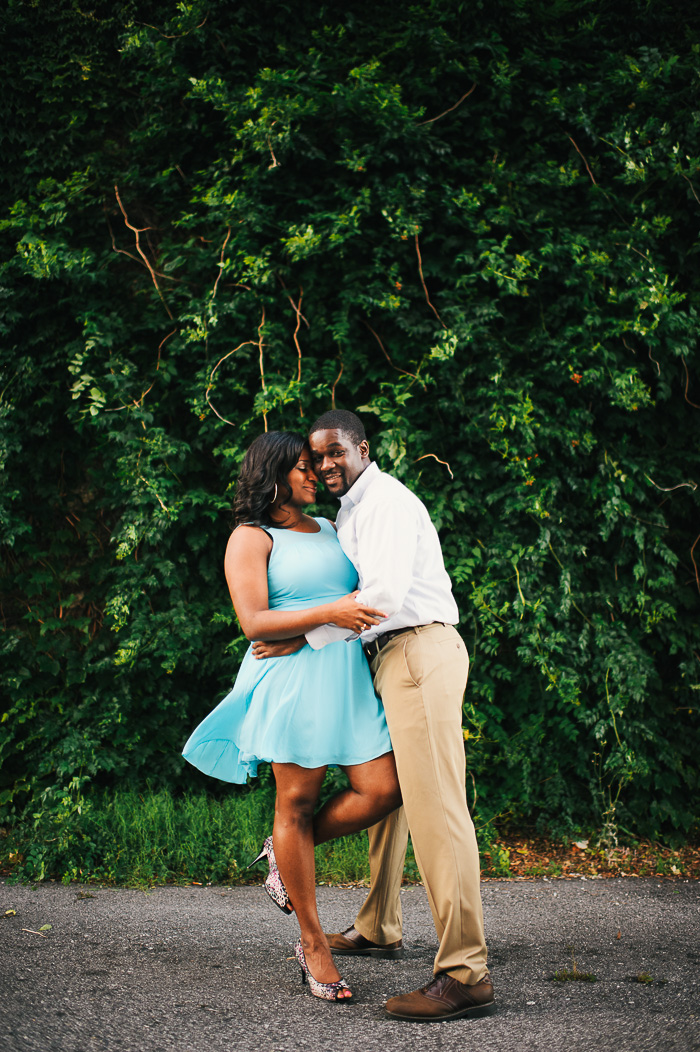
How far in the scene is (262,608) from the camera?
2.76 meters

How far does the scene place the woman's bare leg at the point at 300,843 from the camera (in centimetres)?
269

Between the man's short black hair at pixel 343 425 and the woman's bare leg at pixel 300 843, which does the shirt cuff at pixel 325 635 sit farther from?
the man's short black hair at pixel 343 425

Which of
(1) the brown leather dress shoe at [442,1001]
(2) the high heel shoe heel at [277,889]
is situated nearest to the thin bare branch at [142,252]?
(2) the high heel shoe heel at [277,889]

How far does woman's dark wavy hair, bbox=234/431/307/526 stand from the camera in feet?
9.66

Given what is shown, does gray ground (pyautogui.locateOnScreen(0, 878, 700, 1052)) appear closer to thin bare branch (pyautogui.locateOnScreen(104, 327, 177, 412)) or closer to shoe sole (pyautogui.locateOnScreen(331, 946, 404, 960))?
shoe sole (pyautogui.locateOnScreen(331, 946, 404, 960))

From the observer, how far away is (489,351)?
436cm

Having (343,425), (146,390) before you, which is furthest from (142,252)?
(343,425)

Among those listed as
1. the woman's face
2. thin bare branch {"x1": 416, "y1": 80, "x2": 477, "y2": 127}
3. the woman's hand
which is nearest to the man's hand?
the woman's hand

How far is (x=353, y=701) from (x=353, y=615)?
43 cm

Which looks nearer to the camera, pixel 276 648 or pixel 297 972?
pixel 276 648

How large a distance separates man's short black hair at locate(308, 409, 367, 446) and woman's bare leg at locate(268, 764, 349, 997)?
4.32 feet

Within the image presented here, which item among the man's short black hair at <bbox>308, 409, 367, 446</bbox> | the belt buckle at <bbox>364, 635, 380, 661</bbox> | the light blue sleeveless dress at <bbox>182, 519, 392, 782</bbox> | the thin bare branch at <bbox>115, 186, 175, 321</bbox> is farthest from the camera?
the thin bare branch at <bbox>115, 186, 175, 321</bbox>

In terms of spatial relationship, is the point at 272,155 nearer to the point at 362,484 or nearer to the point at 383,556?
the point at 362,484

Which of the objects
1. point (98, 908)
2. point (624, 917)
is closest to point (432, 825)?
point (624, 917)
